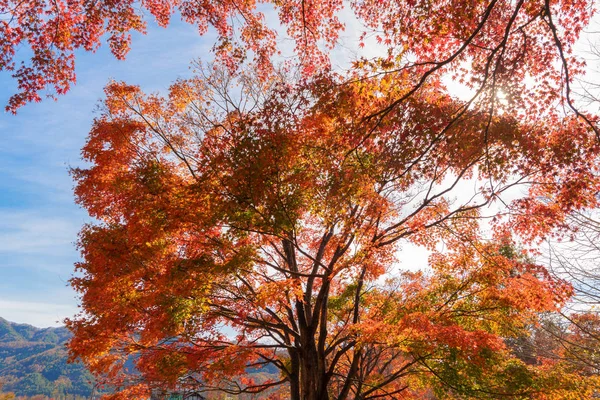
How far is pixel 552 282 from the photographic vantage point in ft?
27.1

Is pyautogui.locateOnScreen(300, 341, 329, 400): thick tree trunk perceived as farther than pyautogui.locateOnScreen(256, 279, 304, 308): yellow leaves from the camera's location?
Yes

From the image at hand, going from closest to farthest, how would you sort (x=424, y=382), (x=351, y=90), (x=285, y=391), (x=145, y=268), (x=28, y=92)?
(x=351, y=90)
(x=28, y=92)
(x=145, y=268)
(x=424, y=382)
(x=285, y=391)

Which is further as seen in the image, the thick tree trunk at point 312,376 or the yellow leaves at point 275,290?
the thick tree trunk at point 312,376

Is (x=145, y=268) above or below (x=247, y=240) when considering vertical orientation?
below

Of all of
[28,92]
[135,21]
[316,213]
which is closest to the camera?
[28,92]

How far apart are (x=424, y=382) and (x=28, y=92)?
1182 cm

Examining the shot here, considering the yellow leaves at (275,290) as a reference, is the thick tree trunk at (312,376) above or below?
below

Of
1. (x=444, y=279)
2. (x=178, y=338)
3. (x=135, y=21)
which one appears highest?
(x=135, y=21)

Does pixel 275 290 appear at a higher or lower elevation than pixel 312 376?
higher

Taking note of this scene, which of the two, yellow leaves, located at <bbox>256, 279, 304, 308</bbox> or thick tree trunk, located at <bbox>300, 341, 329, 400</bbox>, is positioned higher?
yellow leaves, located at <bbox>256, 279, 304, 308</bbox>

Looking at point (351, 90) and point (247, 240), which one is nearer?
point (351, 90)

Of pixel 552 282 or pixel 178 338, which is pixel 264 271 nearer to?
pixel 178 338

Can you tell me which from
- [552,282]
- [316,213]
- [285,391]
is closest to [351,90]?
[316,213]

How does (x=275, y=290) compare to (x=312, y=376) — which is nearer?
(x=275, y=290)
